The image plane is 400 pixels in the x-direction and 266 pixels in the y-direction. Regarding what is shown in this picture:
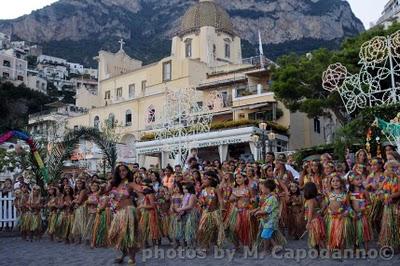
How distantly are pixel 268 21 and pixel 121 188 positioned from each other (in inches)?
4179

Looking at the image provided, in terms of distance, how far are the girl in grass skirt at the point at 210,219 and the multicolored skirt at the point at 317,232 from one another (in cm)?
154

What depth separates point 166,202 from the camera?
33.1ft

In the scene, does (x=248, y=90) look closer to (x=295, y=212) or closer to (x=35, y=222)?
(x=35, y=222)

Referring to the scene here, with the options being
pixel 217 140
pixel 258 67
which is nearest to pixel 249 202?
pixel 217 140

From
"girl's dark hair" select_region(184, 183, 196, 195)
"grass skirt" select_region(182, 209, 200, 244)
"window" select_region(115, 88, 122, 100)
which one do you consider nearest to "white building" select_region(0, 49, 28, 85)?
"window" select_region(115, 88, 122, 100)

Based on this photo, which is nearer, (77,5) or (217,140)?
(217,140)

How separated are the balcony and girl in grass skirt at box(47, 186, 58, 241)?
75.2 ft

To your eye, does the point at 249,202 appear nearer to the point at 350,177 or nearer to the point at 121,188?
the point at 350,177

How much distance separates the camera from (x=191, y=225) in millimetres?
8641

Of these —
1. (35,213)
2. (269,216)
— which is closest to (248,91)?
(35,213)

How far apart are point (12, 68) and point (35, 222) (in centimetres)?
7294

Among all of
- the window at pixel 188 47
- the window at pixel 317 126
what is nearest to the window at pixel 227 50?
the window at pixel 188 47

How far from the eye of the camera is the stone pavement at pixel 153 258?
7223mm

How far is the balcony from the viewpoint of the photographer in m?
34.0
